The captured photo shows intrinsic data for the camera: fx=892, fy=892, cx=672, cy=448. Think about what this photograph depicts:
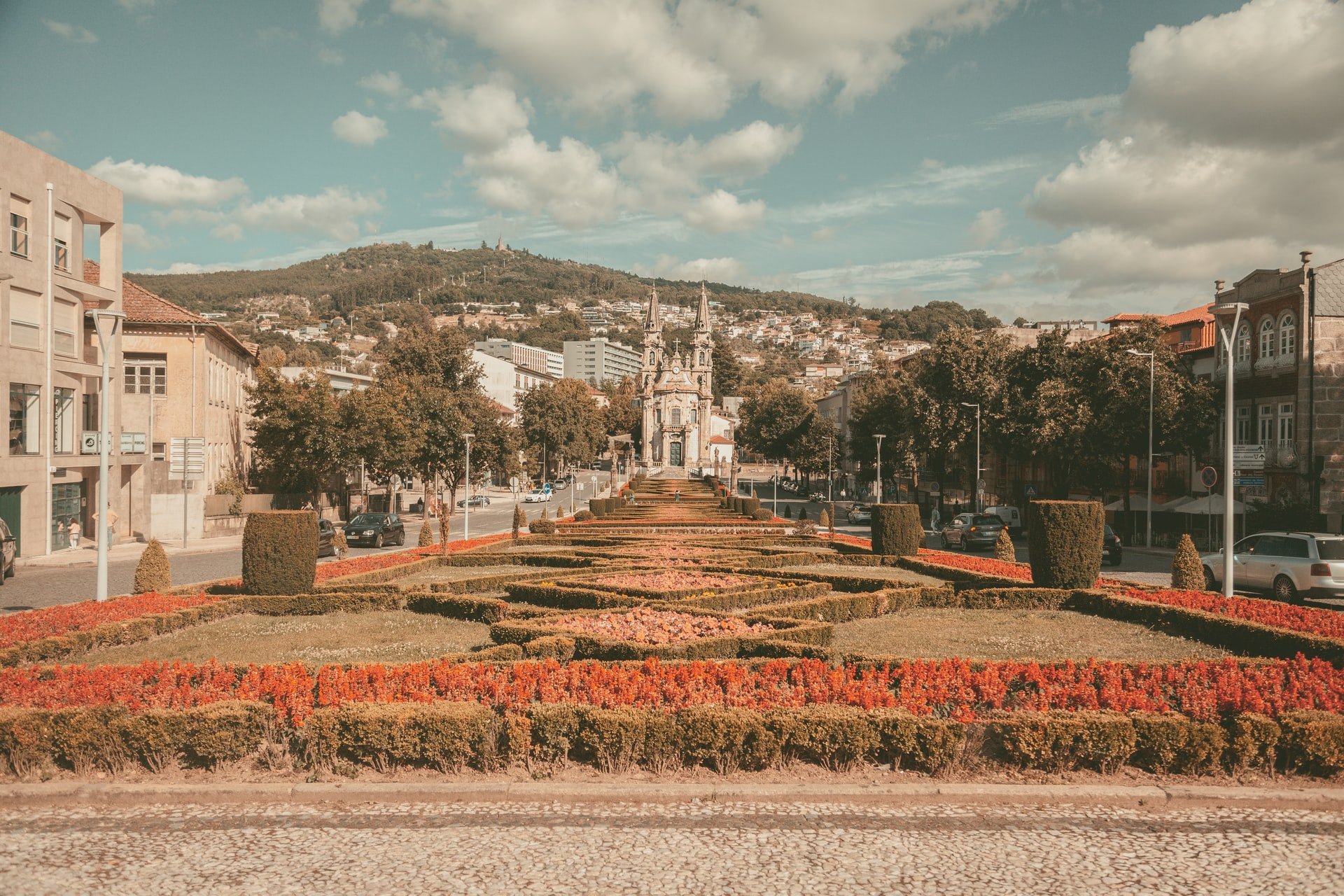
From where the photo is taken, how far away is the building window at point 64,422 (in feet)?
108

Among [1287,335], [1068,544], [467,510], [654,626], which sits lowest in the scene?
[654,626]

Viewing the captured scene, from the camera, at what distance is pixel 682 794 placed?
816cm

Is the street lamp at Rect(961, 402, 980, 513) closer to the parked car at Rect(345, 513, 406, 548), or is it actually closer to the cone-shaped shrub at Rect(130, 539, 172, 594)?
the parked car at Rect(345, 513, 406, 548)

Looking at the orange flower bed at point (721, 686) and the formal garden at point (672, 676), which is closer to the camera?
the formal garden at point (672, 676)

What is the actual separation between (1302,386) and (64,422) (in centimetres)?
4757

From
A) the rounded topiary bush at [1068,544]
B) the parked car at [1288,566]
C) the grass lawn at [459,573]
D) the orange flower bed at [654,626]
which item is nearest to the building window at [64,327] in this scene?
the grass lawn at [459,573]

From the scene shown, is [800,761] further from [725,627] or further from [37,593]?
[37,593]

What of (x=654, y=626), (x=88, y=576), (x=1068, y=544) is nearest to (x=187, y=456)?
(x=88, y=576)

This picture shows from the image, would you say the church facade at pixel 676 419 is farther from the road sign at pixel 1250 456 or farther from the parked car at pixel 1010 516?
the road sign at pixel 1250 456

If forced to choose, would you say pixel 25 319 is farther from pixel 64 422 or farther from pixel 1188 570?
pixel 1188 570

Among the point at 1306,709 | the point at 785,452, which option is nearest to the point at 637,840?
the point at 1306,709

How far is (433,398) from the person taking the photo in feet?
187

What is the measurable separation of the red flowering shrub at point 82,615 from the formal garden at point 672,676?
0.23ft

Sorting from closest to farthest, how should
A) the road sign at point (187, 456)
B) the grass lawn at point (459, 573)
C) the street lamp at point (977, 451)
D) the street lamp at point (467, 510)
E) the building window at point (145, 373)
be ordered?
1. the grass lawn at point (459, 573)
2. the road sign at point (187, 456)
3. the street lamp at point (467, 510)
4. the building window at point (145, 373)
5. the street lamp at point (977, 451)
